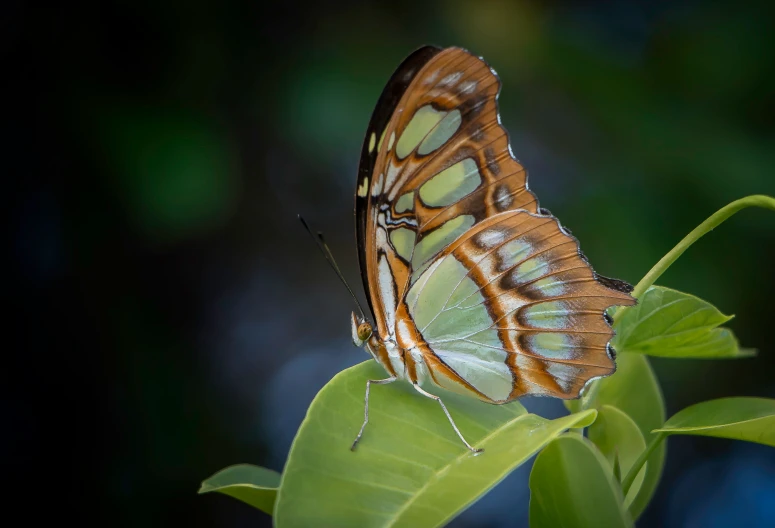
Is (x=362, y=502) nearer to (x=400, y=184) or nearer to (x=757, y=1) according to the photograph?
(x=400, y=184)

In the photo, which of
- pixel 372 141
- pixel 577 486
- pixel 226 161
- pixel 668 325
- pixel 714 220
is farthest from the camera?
pixel 226 161

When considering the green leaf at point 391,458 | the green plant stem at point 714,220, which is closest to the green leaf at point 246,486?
the green leaf at point 391,458

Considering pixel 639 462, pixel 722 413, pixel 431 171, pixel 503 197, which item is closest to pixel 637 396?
pixel 722 413

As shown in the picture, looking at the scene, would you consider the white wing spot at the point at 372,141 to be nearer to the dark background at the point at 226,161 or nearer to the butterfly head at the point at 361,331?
the butterfly head at the point at 361,331

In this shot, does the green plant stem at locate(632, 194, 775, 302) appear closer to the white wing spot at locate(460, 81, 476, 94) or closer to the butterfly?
the butterfly

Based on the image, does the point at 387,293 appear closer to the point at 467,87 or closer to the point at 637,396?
the point at 467,87

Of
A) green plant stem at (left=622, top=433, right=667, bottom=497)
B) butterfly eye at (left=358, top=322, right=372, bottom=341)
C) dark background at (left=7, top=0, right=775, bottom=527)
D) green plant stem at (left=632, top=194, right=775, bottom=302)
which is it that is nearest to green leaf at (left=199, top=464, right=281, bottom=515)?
butterfly eye at (left=358, top=322, right=372, bottom=341)

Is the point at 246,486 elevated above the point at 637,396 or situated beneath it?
elevated above
